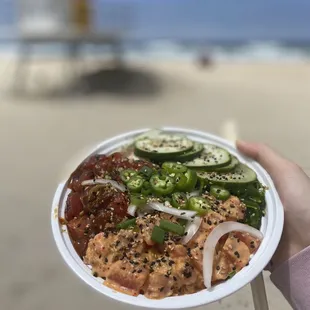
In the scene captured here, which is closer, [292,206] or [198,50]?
[292,206]

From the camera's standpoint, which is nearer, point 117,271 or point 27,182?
point 117,271

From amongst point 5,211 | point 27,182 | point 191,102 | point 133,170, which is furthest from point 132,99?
point 133,170

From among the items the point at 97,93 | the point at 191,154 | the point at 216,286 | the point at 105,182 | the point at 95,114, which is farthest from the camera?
the point at 97,93

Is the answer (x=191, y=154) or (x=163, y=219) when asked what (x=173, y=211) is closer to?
(x=163, y=219)

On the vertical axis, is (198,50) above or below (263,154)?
below

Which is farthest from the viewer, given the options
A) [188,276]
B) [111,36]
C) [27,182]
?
[111,36]

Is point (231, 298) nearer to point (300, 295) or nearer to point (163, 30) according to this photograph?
point (300, 295)

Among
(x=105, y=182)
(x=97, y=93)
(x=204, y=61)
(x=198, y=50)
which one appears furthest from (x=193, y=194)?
(x=198, y=50)

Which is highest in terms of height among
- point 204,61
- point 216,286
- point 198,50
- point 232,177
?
point 232,177
